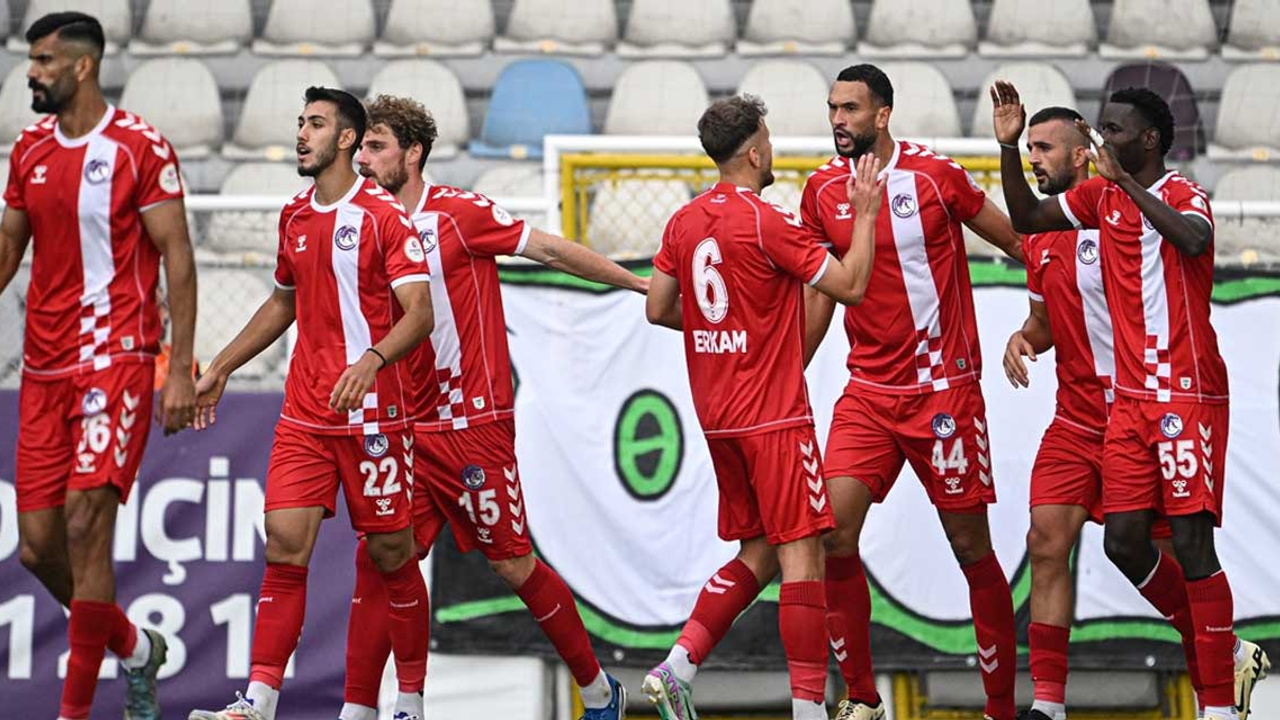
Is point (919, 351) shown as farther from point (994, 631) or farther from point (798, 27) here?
point (798, 27)

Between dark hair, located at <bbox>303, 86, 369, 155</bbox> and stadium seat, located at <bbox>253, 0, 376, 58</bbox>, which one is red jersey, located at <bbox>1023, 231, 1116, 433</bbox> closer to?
dark hair, located at <bbox>303, 86, 369, 155</bbox>

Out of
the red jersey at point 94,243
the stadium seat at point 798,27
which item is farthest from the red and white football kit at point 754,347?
the stadium seat at point 798,27

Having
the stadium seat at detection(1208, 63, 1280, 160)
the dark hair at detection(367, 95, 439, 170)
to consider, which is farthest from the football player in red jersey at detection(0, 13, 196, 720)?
the stadium seat at detection(1208, 63, 1280, 160)

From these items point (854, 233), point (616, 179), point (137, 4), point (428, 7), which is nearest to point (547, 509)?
point (616, 179)

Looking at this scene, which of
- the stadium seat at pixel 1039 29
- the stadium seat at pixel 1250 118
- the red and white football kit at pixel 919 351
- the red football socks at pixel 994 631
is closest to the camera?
the red and white football kit at pixel 919 351

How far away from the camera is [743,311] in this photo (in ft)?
21.5

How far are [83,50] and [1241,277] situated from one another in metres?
5.90

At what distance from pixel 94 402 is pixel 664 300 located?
215 centimetres

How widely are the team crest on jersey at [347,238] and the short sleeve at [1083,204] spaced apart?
112 inches

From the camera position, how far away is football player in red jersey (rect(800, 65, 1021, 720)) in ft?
23.1

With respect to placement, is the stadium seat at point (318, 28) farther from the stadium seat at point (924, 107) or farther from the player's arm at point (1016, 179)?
the player's arm at point (1016, 179)

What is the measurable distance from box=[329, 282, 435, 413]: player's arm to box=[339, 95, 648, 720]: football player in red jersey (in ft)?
2.14

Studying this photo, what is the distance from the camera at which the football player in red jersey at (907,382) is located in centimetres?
704

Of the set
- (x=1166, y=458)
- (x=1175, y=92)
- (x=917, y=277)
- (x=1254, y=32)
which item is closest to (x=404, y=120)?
(x=917, y=277)
